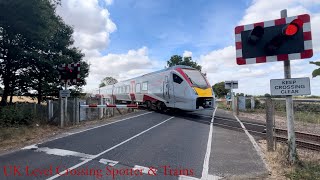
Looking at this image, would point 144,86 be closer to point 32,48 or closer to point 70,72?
point 32,48

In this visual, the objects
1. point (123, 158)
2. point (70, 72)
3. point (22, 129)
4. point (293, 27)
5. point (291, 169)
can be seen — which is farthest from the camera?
point (70, 72)

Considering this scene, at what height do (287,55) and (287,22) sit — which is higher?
(287,22)

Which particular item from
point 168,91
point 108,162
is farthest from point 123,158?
point 168,91

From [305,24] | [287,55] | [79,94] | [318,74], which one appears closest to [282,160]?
[287,55]

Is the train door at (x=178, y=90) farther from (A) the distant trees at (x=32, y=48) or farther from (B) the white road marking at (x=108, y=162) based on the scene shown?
(B) the white road marking at (x=108, y=162)

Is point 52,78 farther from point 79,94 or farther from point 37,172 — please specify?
point 37,172

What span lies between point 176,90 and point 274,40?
43.7 feet

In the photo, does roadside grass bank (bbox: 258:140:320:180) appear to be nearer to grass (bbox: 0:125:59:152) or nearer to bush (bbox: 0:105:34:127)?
grass (bbox: 0:125:59:152)

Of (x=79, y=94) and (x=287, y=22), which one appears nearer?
(x=287, y=22)

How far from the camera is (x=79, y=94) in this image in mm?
28219

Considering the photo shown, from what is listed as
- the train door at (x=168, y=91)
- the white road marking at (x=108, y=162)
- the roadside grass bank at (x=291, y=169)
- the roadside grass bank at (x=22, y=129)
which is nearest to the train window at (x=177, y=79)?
the train door at (x=168, y=91)

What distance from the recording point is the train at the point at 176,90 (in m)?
18.2

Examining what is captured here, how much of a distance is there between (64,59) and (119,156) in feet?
59.9

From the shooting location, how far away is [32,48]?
1817 centimetres
